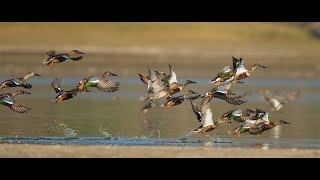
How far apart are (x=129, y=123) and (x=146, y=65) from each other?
13.3m

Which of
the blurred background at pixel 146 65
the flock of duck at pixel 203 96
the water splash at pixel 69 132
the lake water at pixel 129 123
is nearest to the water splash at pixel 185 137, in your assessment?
the lake water at pixel 129 123

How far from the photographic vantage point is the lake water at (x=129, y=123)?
49.6 ft

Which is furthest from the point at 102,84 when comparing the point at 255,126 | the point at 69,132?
the point at 255,126

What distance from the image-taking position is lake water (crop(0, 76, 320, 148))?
15.1 metres

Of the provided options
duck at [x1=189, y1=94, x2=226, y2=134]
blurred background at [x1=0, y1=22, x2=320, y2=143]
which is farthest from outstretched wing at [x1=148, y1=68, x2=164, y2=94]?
blurred background at [x1=0, y1=22, x2=320, y2=143]

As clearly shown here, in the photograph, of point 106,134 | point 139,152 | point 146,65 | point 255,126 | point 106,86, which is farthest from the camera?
point 146,65

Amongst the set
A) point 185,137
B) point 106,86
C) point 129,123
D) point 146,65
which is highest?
point 146,65

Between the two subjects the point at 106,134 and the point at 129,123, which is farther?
the point at 129,123

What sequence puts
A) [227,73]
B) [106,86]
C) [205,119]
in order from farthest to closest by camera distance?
[106,86]
[227,73]
[205,119]

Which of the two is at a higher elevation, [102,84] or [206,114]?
[102,84]

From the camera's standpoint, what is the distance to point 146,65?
30781 mm

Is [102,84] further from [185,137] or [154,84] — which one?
[185,137]
